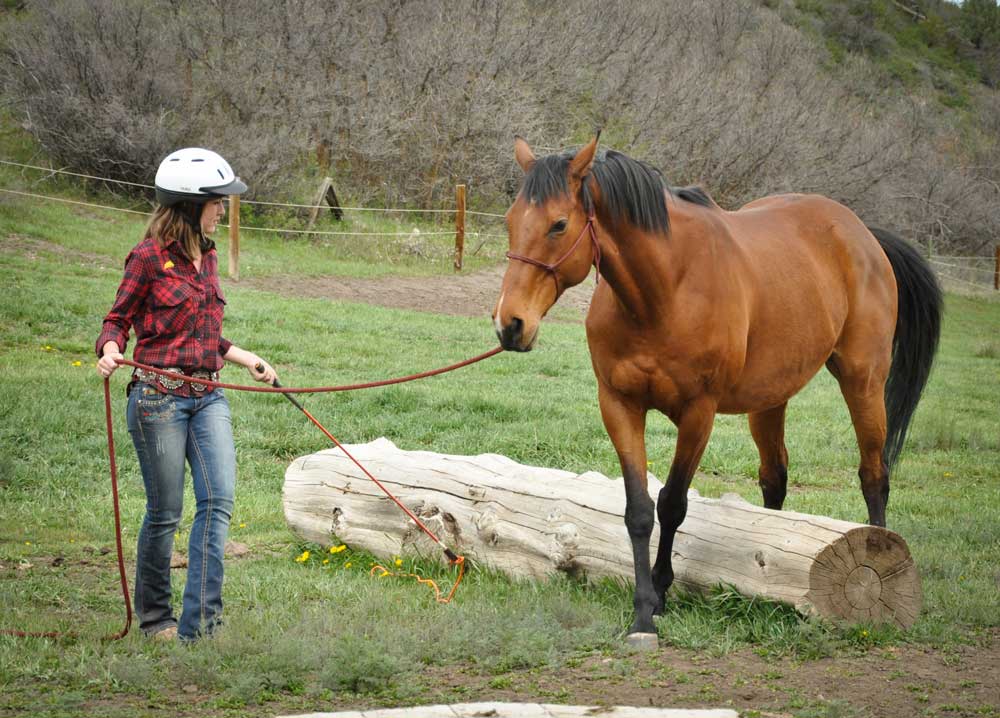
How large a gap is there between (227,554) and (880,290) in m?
4.30

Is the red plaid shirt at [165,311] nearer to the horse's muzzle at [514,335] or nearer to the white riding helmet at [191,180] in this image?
the white riding helmet at [191,180]

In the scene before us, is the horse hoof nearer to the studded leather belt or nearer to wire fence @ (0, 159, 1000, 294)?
the studded leather belt

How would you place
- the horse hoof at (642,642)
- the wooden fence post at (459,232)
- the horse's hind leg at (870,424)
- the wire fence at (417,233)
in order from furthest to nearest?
1. the wooden fence post at (459,232)
2. the wire fence at (417,233)
3. the horse's hind leg at (870,424)
4. the horse hoof at (642,642)

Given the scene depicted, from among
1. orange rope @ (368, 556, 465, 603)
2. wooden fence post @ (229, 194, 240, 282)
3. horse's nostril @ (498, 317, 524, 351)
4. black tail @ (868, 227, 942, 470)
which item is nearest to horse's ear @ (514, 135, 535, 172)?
horse's nostril @ (498, 317, 524, 351)

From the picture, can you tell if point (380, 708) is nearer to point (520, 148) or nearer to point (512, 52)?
point (520, 148)

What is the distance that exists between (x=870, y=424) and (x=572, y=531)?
1.98m

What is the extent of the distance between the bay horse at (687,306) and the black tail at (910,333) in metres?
0.38

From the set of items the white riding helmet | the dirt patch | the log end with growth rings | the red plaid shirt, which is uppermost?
the white riding helmet

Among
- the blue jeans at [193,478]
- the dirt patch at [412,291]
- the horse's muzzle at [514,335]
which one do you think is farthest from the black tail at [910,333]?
the dirt patch at [412,291]

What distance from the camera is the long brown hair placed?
4250mm

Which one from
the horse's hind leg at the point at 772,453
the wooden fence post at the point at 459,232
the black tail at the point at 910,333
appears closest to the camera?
the horse's hind leg at the point at 772,453

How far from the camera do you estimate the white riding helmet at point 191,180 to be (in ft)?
13.7

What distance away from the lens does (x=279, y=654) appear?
4.02m

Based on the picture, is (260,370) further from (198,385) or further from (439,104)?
(439,104)
